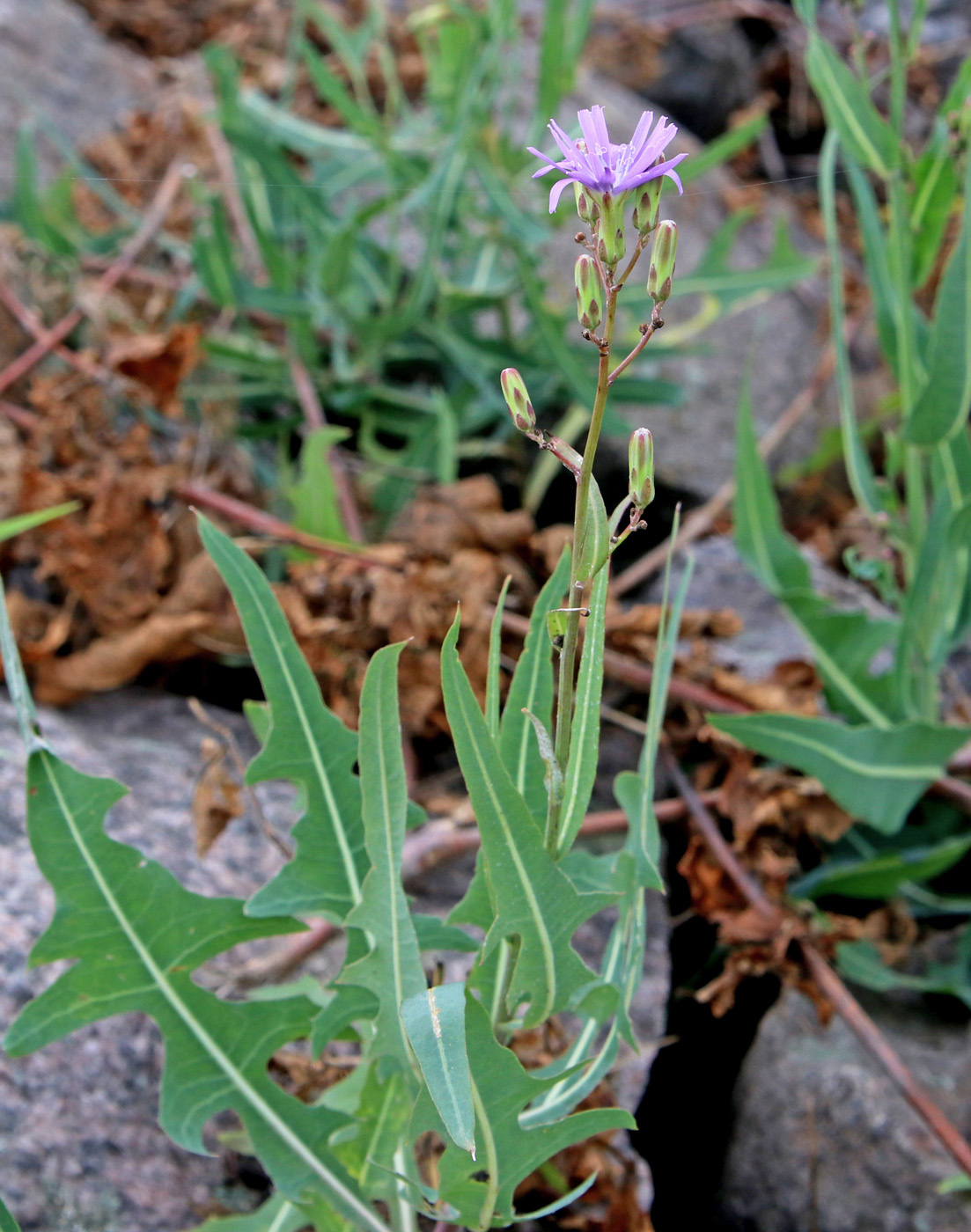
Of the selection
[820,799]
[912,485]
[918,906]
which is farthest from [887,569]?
[918,906]

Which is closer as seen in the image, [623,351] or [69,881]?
[69,881]

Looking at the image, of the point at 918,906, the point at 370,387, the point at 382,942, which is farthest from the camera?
the point at 370,387

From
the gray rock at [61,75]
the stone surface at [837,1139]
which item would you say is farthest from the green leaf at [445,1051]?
the gray rock at [61,75]

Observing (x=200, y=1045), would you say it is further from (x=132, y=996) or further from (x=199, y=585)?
(x=199, y=585)

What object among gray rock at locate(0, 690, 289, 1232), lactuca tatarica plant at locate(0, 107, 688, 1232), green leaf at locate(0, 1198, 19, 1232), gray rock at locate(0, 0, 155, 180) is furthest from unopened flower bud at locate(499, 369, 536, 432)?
gray rock at locate(0, 0, 155, 180)

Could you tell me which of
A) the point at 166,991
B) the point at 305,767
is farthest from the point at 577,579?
the point at 166,991

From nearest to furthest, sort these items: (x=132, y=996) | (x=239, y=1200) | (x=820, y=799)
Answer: (x=132, y=996)
(x=239, y=1200)
(x=820, y=799)

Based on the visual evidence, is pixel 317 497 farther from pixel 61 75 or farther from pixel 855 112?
pixel 61 75
